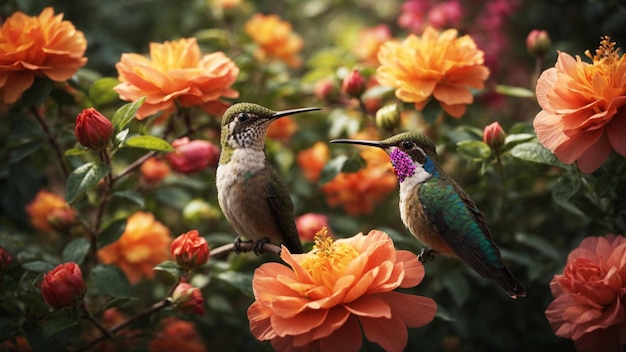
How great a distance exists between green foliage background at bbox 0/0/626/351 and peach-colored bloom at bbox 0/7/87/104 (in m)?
0.07

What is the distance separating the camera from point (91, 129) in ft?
4.96

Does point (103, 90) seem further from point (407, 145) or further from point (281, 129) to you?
point (407, 145)

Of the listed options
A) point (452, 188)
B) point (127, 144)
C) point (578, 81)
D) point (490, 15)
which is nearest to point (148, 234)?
point (127, 144)

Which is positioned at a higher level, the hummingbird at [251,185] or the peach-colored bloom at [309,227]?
the hummingbird at [251,185]

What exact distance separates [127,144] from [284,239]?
0.46 metres

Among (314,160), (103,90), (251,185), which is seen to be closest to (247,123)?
(251,185)

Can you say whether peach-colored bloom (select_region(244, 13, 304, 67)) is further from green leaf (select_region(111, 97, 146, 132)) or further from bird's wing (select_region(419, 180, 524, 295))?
bird's wing (select_region(419, 180, 524, 295))

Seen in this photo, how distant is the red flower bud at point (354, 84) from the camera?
1946 mm

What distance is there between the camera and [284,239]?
1.71 metres

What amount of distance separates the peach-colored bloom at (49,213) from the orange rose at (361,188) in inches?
34.1

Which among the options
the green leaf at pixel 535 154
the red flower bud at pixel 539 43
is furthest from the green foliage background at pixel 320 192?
the red flower bud at pixel 539 43

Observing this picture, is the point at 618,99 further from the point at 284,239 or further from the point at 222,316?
the point at 222,316

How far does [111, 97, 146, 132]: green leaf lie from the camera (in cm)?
156

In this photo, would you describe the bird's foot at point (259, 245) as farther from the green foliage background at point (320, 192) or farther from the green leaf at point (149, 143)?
the green leaf at point (149, 143)
